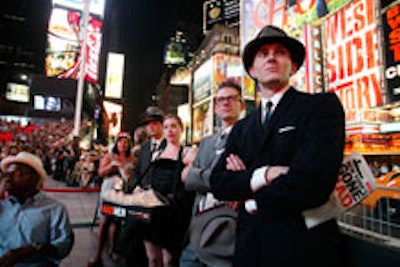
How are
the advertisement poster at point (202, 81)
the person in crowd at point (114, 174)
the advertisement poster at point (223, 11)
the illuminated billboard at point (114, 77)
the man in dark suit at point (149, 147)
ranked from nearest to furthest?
the man in dark suit at point (149, 147) < the person in crowd at point (114, 174) < the advertisement poster at point (223, 11) < the advertisement poster at point (202, 81) < the illuminated billboard at point (114, 77)

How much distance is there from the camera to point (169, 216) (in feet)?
8.73

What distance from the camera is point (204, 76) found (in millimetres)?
24406

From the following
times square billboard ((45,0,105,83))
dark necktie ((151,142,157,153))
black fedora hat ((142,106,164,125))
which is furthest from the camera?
times square billboard ((45,0,105,83))

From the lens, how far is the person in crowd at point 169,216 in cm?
267

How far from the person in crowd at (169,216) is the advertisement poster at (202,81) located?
66.7 ft

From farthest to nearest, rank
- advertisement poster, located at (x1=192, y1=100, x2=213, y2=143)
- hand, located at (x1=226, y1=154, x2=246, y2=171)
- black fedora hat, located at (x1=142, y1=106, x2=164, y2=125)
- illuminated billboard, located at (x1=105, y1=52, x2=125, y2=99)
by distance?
illuminated billboard, located at (x1=105, y1=52, x2=125, y2=99) < advertisement poster, located at (x1=192, y1=100, x2=213, y2=143) < black fedora hat, located at (x1=142, y1=106, x2=164, y2=125) < hand, located at (x1=226, y1=154, x2=246, y2=171)

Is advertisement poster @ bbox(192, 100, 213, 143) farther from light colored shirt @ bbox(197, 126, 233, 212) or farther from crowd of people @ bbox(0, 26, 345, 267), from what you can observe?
light colored shirt @ bbox(197, 126, 233, 212)

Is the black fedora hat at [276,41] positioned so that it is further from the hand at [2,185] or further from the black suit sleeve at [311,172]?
the hand at [2,185]

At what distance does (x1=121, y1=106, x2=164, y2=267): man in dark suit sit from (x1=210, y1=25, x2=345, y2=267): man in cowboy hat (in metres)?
1.86

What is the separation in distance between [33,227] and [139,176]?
4.28 ft

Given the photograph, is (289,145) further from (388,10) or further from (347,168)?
(388,10)

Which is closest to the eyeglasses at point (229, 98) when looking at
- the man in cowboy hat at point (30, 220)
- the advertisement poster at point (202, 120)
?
the man in cowboy hat at point (30, 220)

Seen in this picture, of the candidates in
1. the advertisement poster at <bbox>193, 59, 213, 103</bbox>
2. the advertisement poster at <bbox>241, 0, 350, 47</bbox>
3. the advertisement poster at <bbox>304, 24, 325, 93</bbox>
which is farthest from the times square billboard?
the advertisement poster at <bbox>304, 24, 325, 93</bbox>

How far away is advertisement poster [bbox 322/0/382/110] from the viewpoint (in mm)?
6895
